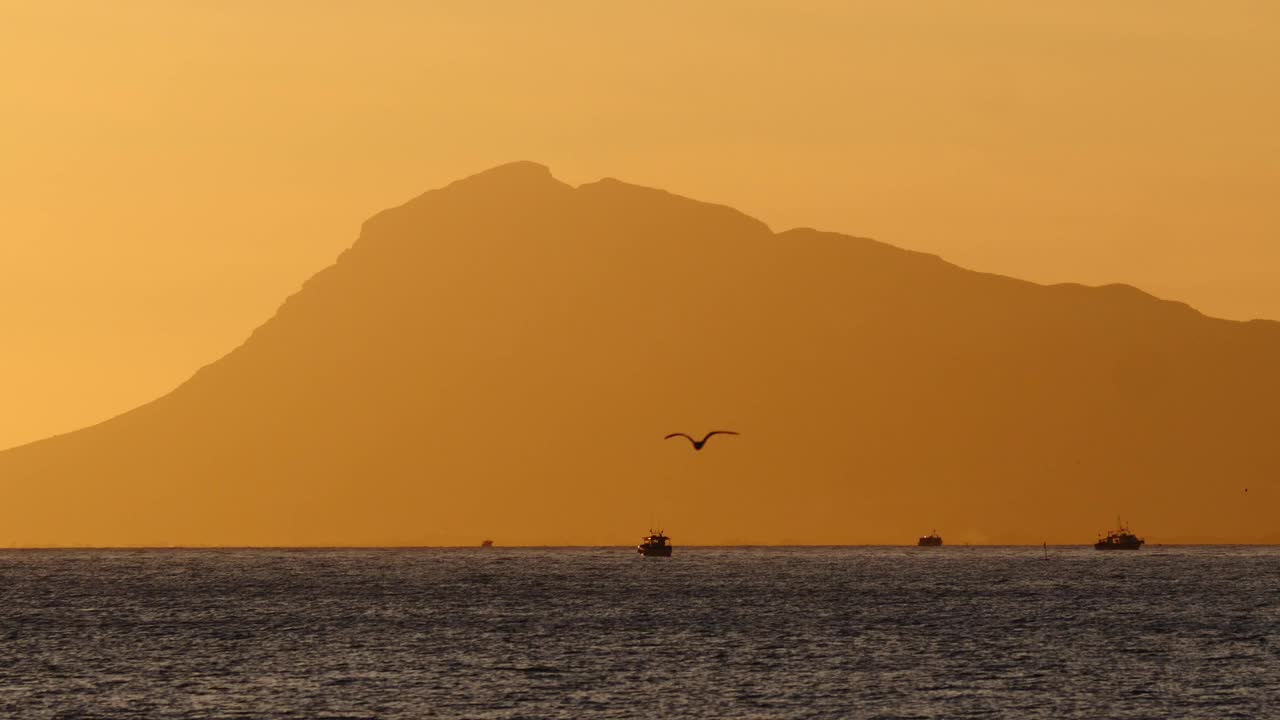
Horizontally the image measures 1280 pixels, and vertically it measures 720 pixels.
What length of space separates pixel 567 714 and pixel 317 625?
75.0 meters

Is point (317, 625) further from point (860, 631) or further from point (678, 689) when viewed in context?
point (678, 689)

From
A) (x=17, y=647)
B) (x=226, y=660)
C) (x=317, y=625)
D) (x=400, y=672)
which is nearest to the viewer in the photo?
(x=400, y=672)

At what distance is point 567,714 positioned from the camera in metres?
105

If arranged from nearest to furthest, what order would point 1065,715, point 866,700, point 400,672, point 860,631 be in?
point 1065,715, point 866,700, point 400,672, point 860,631

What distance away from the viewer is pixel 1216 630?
164m

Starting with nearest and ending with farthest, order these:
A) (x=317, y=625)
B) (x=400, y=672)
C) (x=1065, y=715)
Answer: (x=1065, y=715) → (x=400, y=672) → (x=317, y=625)

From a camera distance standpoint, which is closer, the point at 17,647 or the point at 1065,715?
the point at 1065,715

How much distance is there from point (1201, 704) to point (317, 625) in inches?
3417

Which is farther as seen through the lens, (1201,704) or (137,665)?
(137,665)

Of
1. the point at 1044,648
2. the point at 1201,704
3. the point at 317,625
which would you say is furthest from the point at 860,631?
the point at 1201,704

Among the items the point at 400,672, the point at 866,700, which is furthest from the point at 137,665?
the point at 866,700

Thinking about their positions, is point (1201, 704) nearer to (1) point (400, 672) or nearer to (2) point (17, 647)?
(1) point (400, 672)

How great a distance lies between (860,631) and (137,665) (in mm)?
55894

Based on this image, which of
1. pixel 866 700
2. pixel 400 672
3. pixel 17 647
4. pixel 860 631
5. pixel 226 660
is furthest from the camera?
pixel 860 631
